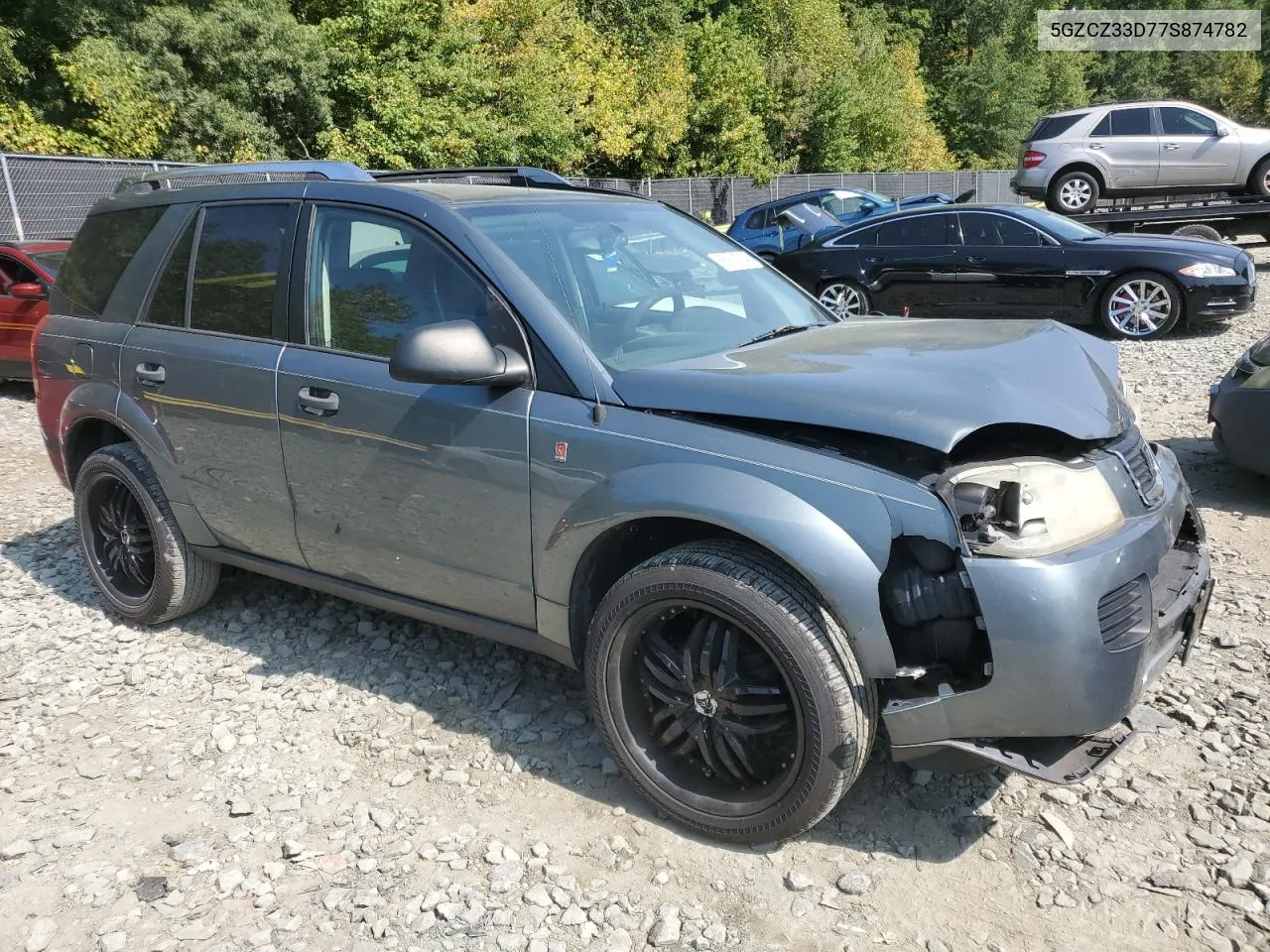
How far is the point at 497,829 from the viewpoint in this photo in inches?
117

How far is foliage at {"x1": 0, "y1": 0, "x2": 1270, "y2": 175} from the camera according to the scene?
69.8 feet

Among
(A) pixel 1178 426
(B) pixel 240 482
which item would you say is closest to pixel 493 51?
(A) pixel 1178 426

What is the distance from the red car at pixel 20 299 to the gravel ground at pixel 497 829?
6704 mm

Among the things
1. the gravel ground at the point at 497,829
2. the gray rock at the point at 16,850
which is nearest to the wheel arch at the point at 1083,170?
the gravel ground at the point at 497,829

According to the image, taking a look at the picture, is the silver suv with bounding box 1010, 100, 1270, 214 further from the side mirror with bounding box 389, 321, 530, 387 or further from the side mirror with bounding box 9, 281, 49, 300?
the side mirror with bounding box 389, 321, 530, 387

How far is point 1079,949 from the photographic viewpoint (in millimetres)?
2393

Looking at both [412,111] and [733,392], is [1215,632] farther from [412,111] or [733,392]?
[412,111]

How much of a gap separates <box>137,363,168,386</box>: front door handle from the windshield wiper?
7.85ft

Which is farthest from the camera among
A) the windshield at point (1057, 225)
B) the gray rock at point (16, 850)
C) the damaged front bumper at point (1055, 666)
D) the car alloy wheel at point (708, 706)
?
the windshield at point (1057, 225)

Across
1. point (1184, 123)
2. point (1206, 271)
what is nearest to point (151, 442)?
point (1206, 271)

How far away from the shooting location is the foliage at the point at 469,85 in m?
21.3

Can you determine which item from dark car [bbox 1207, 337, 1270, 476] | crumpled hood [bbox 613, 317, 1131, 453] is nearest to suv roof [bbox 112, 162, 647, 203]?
crumpled hood [bbox 613, 317, 1131, 453]

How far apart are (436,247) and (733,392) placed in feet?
3.98

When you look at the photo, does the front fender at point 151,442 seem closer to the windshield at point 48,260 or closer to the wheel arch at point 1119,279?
the windshield at point 48,260
